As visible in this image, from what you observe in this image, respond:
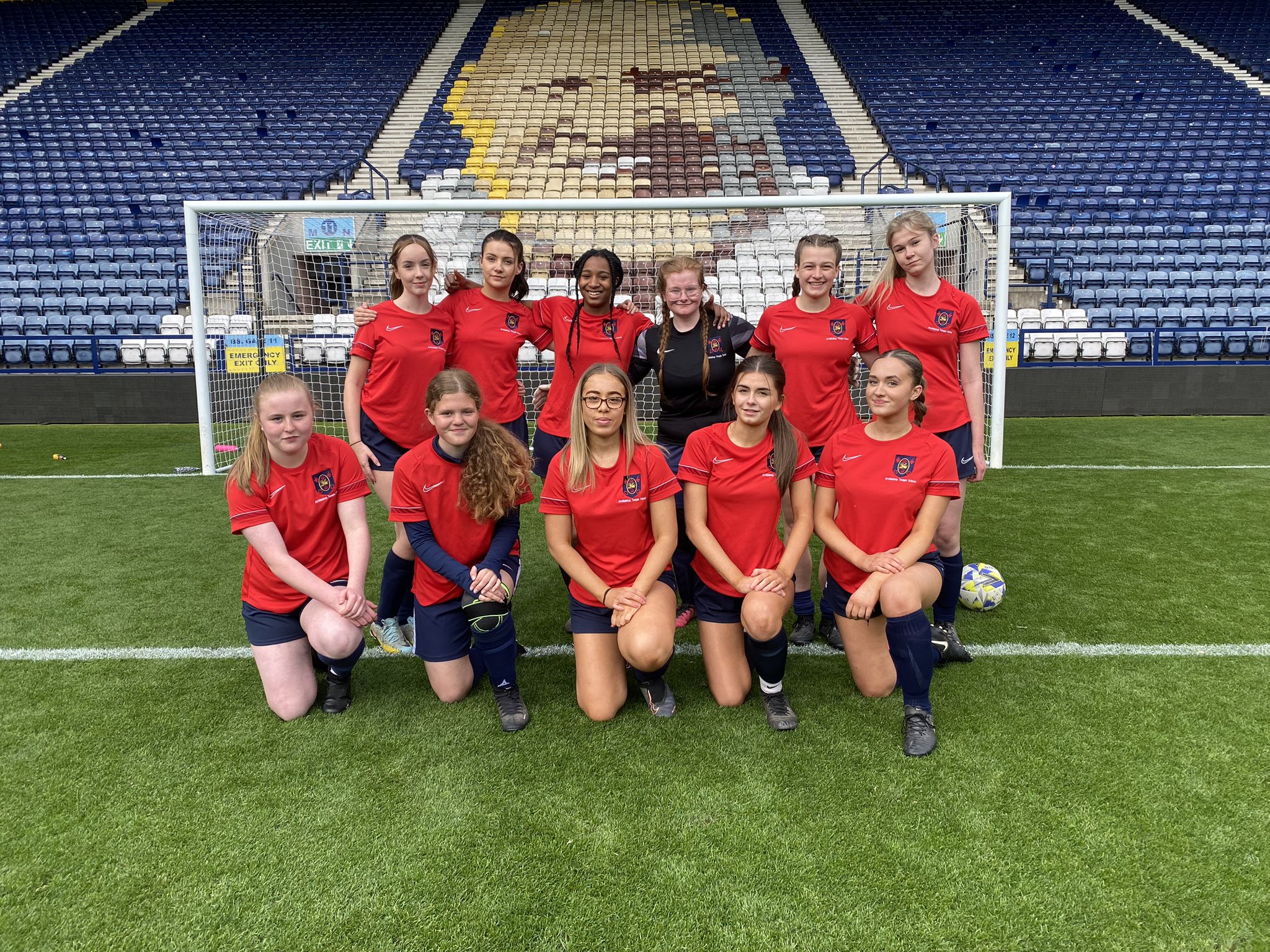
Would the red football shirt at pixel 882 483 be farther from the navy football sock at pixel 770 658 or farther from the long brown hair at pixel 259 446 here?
the long brown hair at pixel 259 446

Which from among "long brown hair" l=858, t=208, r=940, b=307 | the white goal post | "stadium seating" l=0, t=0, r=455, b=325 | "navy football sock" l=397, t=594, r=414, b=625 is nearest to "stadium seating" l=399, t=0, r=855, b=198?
"stadium seating" l=0, t=0, r=455, b=325

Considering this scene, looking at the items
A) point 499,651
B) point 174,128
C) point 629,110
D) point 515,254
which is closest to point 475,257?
point 515,254

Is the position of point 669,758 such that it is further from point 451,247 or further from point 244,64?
point 244,64

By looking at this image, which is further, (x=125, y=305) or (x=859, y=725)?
(x=125, y=305)

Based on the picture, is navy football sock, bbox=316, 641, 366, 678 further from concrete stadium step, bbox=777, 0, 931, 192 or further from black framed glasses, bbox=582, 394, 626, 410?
concrete stadium step, bbox=777, 0, 931, 192

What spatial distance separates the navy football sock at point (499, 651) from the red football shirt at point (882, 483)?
1222mm

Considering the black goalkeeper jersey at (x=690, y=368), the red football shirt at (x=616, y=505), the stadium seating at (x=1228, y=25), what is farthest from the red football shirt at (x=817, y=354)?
the stadium seating at (x=1228, y=25)

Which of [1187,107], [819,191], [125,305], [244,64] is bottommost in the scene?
[125,305]

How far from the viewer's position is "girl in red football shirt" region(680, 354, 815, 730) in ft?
9.45

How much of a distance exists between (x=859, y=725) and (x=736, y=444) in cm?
109

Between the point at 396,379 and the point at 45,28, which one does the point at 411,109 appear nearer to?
the point at 45,28

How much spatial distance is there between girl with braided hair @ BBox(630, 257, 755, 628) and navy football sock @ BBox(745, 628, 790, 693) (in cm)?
60

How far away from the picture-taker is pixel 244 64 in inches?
781

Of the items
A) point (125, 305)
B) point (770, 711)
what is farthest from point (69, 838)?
point (125, 305)
